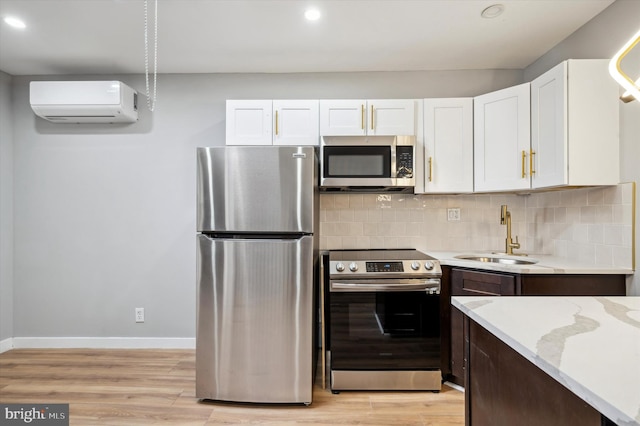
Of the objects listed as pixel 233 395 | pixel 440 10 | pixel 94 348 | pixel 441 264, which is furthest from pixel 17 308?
pixel 440 10

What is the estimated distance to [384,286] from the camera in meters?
2.30

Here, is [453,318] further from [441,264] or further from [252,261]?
[252,261]

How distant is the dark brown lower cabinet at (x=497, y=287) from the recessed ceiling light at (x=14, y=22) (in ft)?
10.6

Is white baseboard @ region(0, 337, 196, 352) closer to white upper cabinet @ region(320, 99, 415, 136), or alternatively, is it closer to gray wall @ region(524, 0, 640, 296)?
white upper cabinet @ region(320, 99, 415, 136)

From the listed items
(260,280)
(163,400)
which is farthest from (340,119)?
(163,400)

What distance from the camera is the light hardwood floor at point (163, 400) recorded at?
6.66 feet

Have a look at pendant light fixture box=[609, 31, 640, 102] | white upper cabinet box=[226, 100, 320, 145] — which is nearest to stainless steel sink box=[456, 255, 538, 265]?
white upper cabinet box=[226, 100, 320, 145]

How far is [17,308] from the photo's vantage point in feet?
10.1

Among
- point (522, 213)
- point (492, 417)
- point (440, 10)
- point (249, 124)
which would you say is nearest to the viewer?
point (492, 417)

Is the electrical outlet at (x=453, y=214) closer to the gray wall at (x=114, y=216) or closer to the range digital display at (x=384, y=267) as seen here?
the range digital display at (x=384, y=267)

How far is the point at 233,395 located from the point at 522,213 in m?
2.63

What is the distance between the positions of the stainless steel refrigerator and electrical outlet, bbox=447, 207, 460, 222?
142 centimetres

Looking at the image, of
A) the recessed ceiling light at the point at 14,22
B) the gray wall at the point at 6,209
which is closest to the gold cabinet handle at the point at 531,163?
the recessed ceiling light at the point at 14,22

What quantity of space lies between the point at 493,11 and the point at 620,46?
0.72 meters
